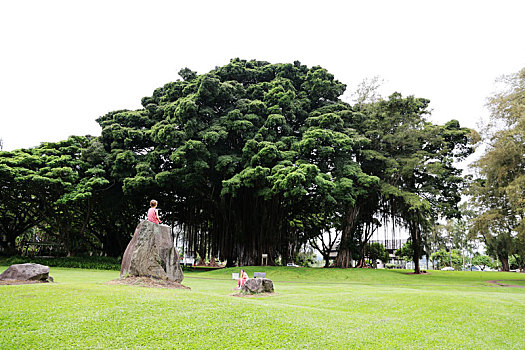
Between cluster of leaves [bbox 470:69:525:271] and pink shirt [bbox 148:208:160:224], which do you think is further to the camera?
cluster of leaves [bbox 470:69:525:271]

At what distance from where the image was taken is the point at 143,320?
5.54 metres

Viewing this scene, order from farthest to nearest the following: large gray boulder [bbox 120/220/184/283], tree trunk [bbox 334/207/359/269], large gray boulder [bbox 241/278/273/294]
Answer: tree trunk [bbox 334/207/359/269]
large gray boulder [bbox 241/278/273/294]
large gray boulder [bbox 120/220/184/283]

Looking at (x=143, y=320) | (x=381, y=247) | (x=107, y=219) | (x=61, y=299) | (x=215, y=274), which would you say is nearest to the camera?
(x=143, y=320)

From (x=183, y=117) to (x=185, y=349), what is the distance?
18810 mm

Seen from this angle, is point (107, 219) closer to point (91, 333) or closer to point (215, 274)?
point (215, 274)

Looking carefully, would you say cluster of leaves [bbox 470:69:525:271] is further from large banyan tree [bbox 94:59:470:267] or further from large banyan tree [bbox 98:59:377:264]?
large banyan tree [bbox 98:59:377:264]

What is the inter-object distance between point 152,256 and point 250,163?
13.1 metres

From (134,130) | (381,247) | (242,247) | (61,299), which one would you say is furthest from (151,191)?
(381,247)

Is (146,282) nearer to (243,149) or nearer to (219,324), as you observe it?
(219,324)

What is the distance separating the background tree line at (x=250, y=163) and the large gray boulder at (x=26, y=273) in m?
12.7

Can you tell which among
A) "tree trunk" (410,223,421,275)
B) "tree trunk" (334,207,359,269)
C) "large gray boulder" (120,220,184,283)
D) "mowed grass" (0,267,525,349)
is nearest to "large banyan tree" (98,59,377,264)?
"tree trunk" (334,207,359,269)

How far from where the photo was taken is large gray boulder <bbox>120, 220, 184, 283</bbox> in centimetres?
945

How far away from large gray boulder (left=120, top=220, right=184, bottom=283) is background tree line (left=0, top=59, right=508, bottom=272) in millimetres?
10537

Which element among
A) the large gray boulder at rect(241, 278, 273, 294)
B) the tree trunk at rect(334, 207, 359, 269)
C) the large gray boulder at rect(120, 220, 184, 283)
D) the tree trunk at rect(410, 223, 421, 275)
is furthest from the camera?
the tree trunk at rect(410, 223, 421, 275)
